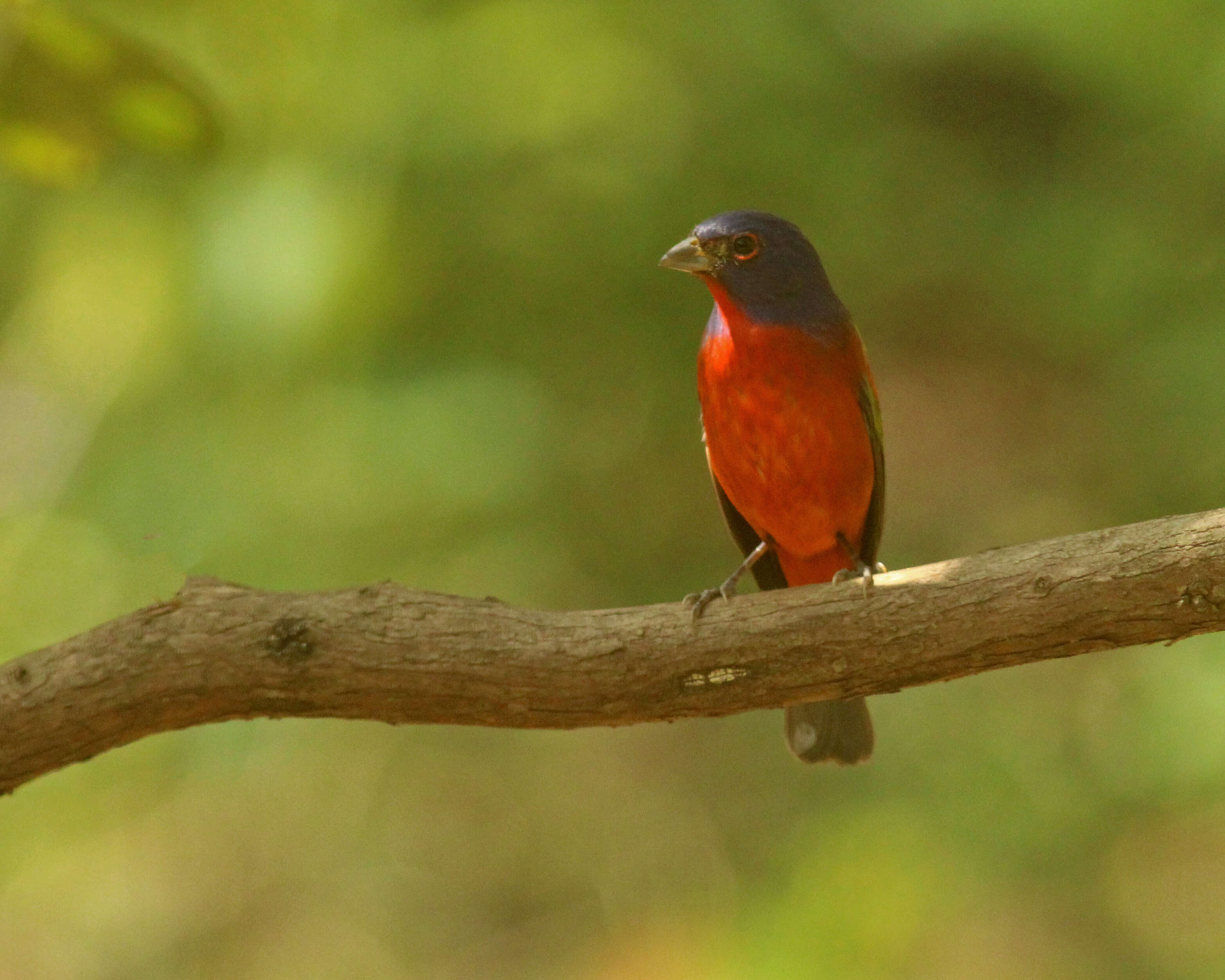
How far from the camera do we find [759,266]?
15.4 feet

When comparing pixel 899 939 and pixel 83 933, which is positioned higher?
pixel 83 933

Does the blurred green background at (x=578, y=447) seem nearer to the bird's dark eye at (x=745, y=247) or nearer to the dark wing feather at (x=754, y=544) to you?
the dark wing feather at (x=754, y=544)

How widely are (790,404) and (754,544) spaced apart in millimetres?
963

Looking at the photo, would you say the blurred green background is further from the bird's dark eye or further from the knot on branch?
the knot on branch

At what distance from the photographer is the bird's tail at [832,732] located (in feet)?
15.6

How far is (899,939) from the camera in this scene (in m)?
6.38

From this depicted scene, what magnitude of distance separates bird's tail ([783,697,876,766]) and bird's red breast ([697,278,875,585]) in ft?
2.03

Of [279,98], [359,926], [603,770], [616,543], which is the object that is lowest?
[359,926]

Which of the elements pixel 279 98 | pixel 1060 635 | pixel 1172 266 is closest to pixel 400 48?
pixel 279 98

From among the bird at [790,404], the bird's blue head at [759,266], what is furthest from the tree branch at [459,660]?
the bird's blue head at [759,266]

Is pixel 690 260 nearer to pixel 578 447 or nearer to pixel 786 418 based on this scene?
pixel 786 418

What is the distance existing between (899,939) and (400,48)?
16.4 ft

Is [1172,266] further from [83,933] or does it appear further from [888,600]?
[83,933]

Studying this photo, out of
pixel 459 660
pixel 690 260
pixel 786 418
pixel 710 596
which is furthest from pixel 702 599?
pixel 690 260
